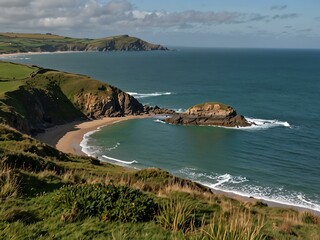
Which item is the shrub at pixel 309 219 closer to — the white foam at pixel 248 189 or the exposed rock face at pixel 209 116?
the white foam at pixel 248 189

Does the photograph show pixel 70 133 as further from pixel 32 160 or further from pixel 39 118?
pixel 32 160

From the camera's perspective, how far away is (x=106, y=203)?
1045 centimetres

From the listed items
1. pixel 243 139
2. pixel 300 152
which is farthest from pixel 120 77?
pixel 300 152

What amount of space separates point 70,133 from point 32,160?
62.0 meters

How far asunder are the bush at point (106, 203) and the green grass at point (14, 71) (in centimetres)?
9927

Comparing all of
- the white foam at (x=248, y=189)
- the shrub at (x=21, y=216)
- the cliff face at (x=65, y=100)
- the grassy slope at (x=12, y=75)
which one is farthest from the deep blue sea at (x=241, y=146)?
the shrub at (x=21, y=216)

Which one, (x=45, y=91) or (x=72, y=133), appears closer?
(x=72, y=133)

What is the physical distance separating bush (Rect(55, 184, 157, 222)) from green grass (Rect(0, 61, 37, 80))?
9927cm

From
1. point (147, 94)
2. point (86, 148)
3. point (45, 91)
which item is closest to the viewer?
point (86, 148)

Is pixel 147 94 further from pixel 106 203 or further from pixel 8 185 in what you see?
pixel 106 203

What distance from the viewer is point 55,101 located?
96.2 m

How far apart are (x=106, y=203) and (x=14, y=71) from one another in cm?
11365

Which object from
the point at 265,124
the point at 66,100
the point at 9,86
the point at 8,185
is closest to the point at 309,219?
the point at 8,185

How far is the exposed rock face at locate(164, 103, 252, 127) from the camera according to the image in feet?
293
